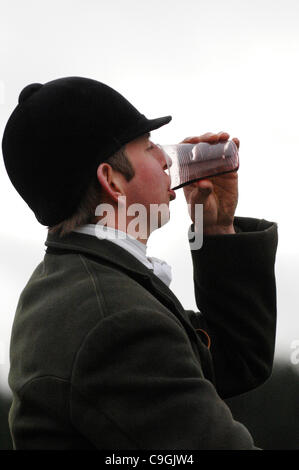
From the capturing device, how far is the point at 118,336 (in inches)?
98.5

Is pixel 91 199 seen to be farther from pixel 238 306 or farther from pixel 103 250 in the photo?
pixel 238 306

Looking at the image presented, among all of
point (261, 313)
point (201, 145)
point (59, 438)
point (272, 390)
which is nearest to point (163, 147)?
point (201, 145)

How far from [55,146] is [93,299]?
0.69 m

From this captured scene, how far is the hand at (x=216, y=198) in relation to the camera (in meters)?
3.70

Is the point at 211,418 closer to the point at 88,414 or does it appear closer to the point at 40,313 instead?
the point at 88,414

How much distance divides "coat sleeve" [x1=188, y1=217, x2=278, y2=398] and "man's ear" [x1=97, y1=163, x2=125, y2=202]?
0.77 m

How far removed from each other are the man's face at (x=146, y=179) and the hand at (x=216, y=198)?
1.56ft

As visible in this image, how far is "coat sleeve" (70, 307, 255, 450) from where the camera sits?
2.46m

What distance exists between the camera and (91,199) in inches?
121

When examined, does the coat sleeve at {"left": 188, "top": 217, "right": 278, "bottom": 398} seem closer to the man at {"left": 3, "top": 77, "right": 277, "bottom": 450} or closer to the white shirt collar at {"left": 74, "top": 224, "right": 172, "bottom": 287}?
the man at {"left": 3, "top": 77, "right": 277, "bottom": 450}

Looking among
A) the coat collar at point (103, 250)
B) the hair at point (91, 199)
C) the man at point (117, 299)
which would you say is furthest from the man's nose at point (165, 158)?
the coat collar at point (103, 250)

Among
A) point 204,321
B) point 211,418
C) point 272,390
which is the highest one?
point 211,418

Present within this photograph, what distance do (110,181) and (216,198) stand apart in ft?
2.93

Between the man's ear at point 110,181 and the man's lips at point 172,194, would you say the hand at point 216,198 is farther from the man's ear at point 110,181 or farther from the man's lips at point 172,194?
the man's ear at point 110,181
